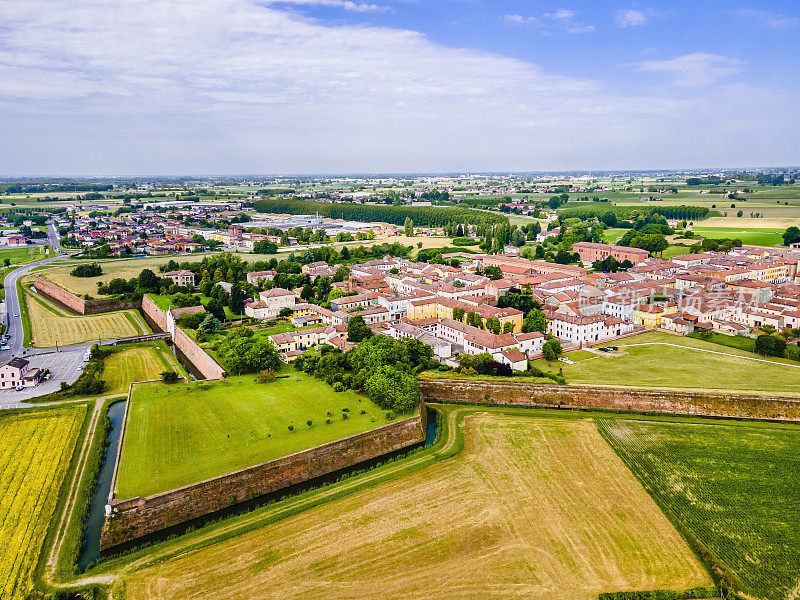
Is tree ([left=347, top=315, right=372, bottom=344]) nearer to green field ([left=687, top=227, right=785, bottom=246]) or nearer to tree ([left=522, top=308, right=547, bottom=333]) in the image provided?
tree ([left=522, top=308, right=547, bottom=333])

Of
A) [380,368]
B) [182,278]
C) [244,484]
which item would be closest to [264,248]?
[182,278]

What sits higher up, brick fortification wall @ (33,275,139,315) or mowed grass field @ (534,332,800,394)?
brick fortification wall @ (33,275,139,315)

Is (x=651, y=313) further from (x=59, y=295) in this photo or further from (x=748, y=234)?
(x=59, y=295)

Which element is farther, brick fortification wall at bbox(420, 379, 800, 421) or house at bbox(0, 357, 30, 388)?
house at bbox(0, 357, 30, 388)

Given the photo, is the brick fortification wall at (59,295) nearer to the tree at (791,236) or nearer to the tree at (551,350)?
the tree at (551,350)

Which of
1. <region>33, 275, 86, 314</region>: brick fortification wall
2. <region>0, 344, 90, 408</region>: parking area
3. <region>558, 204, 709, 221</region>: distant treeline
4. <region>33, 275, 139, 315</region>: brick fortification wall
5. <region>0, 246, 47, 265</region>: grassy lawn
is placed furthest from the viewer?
<region>558, 204, 709, 221</region>: distant treeline

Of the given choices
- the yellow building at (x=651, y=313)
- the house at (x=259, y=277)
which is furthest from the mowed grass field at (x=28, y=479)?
the yellow building at (x=651, y=313)

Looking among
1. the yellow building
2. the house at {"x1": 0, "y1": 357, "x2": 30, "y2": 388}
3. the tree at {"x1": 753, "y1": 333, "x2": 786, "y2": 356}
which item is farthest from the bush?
the tree at {"x1": 753, "y1": 333, "x2": 786, "y2": 356}
